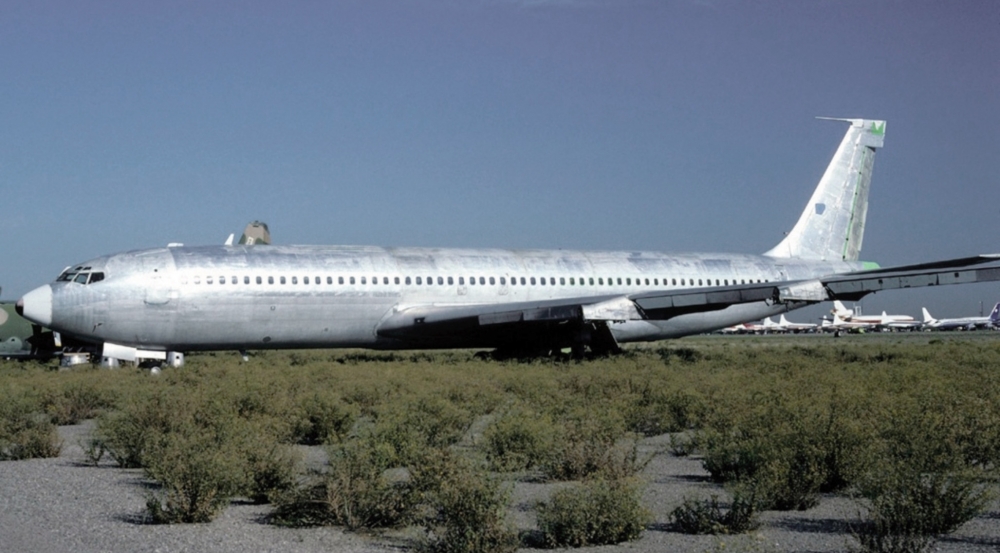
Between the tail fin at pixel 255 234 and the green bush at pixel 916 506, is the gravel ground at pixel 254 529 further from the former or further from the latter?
the tail fin at pixel 255 234

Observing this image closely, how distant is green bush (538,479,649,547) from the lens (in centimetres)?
822

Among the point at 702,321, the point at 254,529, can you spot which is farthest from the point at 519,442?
the point at 702,321

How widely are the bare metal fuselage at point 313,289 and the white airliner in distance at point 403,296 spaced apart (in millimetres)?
36

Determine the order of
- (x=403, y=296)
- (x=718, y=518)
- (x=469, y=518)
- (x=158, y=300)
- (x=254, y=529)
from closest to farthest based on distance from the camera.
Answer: (x=469, y=518)
(x=718, y=518)
(x=254, y=529)
(x=158, y=300)
(x=403, y=296)

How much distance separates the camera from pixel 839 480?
10.7 meters

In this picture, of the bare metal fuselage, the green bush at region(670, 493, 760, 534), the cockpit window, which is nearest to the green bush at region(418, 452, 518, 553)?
the green bush at region(670, 493, 760, 534)

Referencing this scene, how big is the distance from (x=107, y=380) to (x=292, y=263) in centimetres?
786

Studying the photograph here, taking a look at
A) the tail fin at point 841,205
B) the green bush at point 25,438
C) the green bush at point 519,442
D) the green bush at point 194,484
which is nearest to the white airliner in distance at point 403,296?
the tail fin at point 841,205

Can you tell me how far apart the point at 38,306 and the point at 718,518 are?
22.7 metres

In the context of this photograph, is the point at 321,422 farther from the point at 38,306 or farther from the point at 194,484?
the point at 38,306

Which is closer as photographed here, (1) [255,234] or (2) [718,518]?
(2) [718,518]

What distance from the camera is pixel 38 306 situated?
27.2 metres

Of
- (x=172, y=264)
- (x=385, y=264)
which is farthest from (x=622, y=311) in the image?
(x=172, y=264)

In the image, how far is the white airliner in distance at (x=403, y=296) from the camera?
1087 inches
